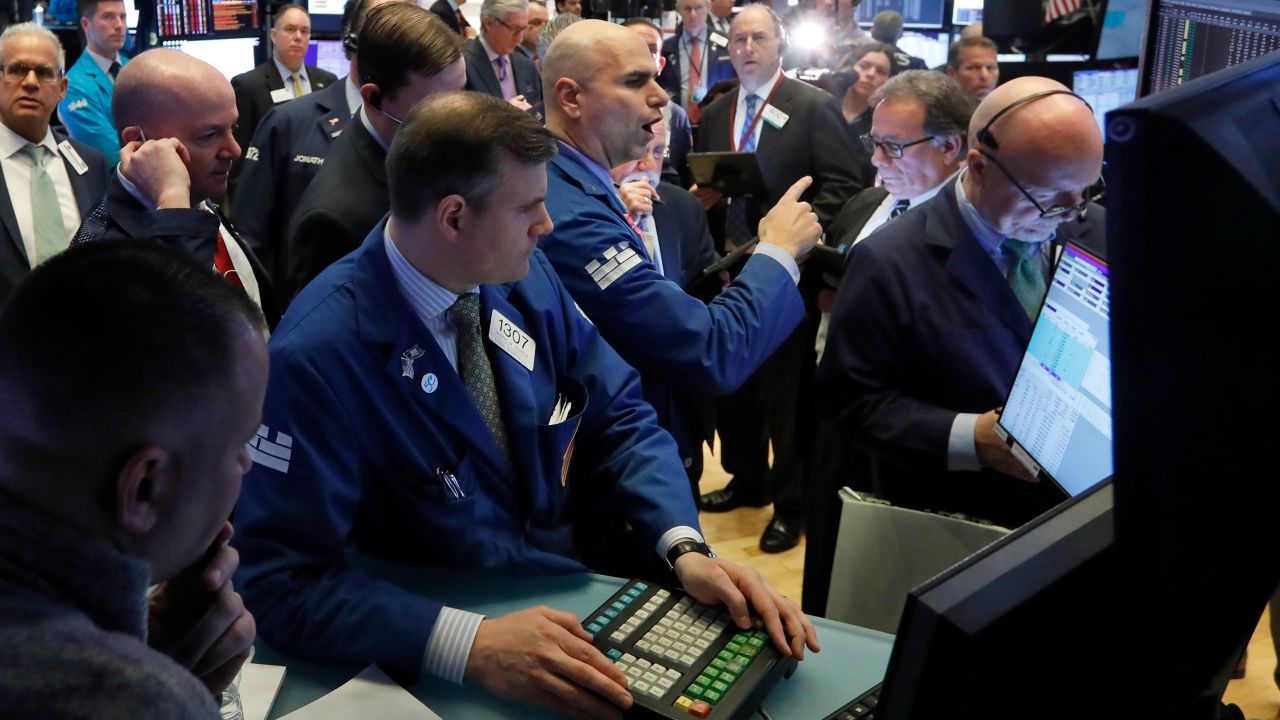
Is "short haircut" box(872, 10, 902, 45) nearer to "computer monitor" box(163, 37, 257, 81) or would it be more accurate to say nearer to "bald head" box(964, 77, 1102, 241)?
"computer monitor" box(163, 37, 257, 81)

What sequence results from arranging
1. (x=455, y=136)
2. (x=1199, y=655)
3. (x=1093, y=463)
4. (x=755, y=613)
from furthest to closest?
(x=455, y=136)
(x=1093, y=463)
(x=755, y=613)
(x=1199, y=655)

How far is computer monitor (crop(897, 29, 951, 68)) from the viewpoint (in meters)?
9.13

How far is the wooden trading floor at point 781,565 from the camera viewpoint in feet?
9.26

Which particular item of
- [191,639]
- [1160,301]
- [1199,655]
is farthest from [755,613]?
[1160,301]

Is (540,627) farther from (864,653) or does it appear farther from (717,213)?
(717,213)

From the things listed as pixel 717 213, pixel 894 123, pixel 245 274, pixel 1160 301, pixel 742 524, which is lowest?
pixel 742 524

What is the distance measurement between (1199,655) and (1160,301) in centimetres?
23

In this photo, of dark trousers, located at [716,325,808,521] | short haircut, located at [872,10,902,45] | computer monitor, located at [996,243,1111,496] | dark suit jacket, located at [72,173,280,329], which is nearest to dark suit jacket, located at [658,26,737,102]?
short haircut, located at [872,10,902,45]

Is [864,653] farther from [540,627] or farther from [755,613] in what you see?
[540,627]

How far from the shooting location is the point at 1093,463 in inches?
57.0

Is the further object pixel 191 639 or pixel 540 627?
pixel 540 627

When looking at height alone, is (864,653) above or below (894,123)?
below

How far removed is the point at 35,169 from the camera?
3.24 metres

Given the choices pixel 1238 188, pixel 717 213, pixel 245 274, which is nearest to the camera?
pixel 1238 188
